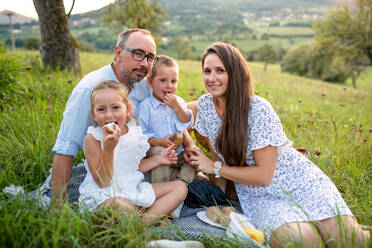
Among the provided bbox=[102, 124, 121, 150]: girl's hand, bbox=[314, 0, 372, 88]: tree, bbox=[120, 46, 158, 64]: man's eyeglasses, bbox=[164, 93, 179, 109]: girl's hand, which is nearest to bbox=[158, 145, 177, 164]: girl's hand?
bbox=[164, 93, 179, 109]: girl's hand

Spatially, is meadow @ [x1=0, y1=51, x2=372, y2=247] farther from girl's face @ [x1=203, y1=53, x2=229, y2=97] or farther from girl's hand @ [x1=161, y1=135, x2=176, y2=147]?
girl's face @ [x1=203, y1=53, x2=229, y2=97]

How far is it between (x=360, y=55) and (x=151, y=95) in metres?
25.4

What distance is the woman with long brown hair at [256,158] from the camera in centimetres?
266

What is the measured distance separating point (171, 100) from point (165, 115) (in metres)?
0.22

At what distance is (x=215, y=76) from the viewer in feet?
9.20

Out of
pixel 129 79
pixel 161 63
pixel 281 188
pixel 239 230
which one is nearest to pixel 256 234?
pixel 239 230

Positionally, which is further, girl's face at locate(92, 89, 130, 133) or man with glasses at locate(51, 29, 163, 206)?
man with glasses at locate(51, 29, 163, 206)

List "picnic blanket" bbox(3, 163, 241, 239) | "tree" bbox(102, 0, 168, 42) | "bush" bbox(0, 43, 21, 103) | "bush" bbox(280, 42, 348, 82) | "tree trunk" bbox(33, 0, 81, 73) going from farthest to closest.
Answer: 1. "bush" bbox(280, 42, 348, 82)
2. "tree" bbox(102, 0, 168, 42)
3. "tree trunk" bbox(33, 0, 81, 73)
4. "bush" bbox(0, 43, 21, 103)
5. "picnic blanket" bbox(3, 163, 241, 239)

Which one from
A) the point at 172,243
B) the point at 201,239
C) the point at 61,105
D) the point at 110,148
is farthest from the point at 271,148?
the point at 61,105

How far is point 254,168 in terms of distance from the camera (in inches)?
108

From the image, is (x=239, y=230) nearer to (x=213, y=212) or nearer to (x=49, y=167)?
(x=213, y=212)

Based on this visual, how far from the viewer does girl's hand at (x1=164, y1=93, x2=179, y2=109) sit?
3.06 metres

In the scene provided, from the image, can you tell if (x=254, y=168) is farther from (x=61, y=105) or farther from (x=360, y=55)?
(x=360, y=55)

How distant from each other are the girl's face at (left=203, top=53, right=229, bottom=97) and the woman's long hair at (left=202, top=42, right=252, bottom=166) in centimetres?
4
